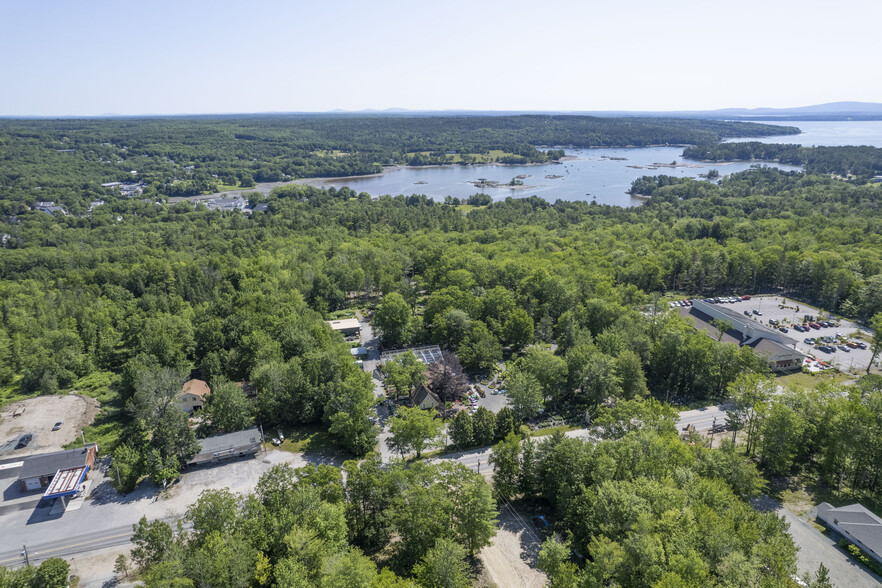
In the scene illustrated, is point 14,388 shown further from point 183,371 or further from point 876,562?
point 876,562

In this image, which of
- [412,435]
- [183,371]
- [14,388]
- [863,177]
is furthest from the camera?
[863,177]

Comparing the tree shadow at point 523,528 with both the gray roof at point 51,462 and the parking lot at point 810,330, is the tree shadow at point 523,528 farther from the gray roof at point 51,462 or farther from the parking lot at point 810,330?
the parking lot at point 810,330

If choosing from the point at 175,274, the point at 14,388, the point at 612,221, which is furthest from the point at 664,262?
the point at 14,388

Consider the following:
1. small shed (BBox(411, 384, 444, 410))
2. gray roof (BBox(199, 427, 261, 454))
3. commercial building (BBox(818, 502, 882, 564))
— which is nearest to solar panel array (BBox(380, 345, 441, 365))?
small shed (BBox(411, 384, 444, 410))

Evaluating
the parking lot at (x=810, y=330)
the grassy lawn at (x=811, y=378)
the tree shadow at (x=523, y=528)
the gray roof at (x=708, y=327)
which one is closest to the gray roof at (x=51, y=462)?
the tree shadow at (x=523, y=528)

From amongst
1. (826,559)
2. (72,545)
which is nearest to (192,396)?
(72,545)

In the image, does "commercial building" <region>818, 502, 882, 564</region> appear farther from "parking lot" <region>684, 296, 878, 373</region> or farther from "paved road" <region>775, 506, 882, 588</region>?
"parking lot" <region>684, 296, 878, 373</region>
